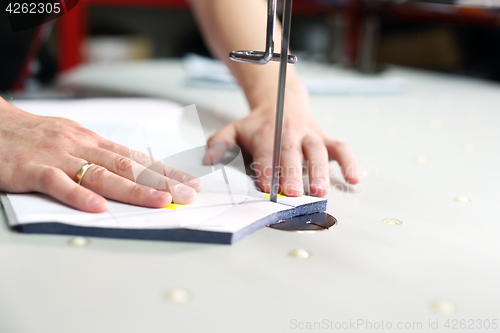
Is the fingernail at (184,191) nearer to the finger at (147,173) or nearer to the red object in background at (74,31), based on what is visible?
the finger at (147,173)

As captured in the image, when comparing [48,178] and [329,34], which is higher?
[329,34]

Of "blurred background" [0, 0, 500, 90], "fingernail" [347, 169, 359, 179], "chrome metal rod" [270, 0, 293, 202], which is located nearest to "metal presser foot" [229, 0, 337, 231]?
"chrome metal rod" [270, 0, 293, 202]

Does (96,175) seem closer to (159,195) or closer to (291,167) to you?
(159,195)

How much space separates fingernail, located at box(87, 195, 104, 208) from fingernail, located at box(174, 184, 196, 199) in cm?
8

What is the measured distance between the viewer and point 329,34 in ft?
6.29

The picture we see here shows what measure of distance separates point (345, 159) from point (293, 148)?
7 centimetres

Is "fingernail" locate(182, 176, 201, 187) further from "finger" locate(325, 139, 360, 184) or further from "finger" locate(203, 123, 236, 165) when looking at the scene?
"finger" locate(325, 139, 360, 184)

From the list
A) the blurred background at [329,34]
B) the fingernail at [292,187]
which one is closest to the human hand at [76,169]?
the fingernail at [292,187]

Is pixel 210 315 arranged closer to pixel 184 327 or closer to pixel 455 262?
pixel 184 327

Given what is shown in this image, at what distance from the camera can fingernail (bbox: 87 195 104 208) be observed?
0.43m

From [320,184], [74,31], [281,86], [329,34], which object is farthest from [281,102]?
[74,31]

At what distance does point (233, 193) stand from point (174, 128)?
0.25 metres

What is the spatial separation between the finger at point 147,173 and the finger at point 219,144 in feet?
0.36

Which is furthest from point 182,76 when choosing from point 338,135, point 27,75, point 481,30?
point 481,30
